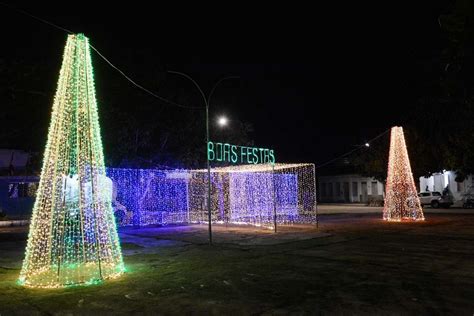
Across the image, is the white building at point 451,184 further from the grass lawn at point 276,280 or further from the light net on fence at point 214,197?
the grass lawn at point 276,280

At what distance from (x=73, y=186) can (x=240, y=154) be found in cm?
1032

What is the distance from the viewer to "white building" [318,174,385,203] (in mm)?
55531

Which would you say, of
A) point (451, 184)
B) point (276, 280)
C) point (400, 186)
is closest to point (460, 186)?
point (451, 184)

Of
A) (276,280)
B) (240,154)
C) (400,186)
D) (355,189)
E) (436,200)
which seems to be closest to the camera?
(276,280)

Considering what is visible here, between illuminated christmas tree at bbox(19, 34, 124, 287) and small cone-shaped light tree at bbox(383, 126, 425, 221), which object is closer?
illuminated christmas tree at bbox(19, 34, 124, 287)

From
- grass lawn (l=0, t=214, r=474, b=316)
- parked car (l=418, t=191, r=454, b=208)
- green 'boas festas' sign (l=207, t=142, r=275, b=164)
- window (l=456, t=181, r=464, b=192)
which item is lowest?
grass lawn (l=0, t=214, r=474, b=316)

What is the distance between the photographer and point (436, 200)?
3781 cm

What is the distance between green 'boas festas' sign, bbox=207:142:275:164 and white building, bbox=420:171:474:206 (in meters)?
28.0

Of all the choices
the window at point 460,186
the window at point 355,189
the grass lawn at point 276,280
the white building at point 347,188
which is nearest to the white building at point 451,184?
the window at point 460,186

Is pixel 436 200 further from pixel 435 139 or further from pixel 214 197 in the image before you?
pixel 214 197

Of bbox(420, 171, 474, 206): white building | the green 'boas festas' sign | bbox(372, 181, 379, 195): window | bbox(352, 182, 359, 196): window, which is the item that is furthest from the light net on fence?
bbox(352, 182, 359, 196): window

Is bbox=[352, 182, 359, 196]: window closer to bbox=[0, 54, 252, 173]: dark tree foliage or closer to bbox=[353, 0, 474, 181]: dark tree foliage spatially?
bbox=[353, 0, 474, 181]: dark tree foliage

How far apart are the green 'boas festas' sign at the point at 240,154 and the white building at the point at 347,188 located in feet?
119

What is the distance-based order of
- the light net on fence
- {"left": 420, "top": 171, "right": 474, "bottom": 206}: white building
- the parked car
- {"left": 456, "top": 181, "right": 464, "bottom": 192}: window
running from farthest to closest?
{"left": 456, "top": 181, "right": 464, "bottom": 192}: window < {"left": 420, "top": 171, "right": 474, "bottom": 206}: white building < the parked car < the light net on fence
